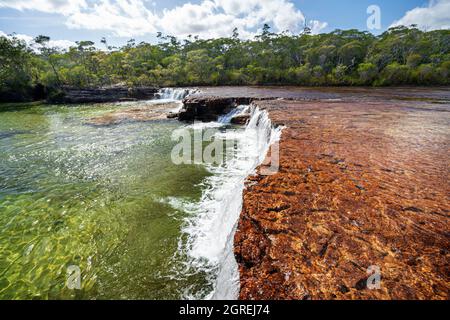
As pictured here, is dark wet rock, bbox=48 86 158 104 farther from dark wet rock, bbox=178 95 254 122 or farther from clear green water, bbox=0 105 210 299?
clear green water, bbox=0 105 210 299

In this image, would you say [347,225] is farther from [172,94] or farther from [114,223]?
[172,94]

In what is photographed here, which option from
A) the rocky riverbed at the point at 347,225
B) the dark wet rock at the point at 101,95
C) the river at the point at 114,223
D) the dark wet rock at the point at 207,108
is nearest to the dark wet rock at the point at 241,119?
the dark wet rock at the point at 207,108

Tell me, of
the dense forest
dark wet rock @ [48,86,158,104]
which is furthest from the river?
the dense forest

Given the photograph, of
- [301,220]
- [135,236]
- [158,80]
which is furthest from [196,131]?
[158,80]

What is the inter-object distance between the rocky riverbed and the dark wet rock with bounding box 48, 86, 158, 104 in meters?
28.7

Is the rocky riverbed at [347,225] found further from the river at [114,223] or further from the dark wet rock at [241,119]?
the dark wet rock at [241,119]

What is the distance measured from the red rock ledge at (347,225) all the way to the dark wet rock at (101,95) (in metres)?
28.8

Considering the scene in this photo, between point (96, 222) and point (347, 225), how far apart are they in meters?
5.23

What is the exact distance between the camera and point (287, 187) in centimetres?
404

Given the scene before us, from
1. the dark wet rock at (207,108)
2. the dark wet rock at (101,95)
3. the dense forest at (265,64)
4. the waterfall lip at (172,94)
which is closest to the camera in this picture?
the dark wet rock at (207,108)

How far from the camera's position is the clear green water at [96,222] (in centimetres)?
379

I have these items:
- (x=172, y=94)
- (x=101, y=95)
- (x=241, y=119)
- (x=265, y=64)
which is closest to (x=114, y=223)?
(x=241, y=119)

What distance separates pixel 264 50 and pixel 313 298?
5322 centimetres

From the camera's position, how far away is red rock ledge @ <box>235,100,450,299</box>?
2.31 meters
